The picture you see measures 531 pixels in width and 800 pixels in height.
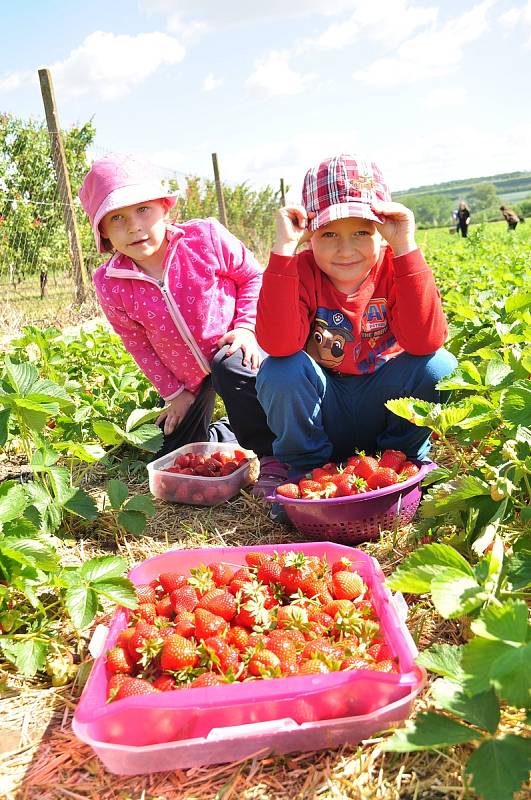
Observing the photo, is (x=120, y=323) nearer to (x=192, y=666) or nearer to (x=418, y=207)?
(x=192, y=666)

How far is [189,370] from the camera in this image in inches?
128

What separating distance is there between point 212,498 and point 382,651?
4.39 feet

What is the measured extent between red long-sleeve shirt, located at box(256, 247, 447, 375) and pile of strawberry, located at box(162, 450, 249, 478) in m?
0.61

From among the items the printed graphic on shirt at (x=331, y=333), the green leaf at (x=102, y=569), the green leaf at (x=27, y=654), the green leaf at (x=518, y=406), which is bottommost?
the green leaf at (x=27, y=654)

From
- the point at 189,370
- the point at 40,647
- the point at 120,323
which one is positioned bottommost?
the point at 40,647

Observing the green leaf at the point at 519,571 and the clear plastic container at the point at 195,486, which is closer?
the green leaf at the point at 519,571

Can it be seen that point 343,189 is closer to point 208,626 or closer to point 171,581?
point 171,581

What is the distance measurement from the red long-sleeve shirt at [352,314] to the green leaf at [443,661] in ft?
4.20

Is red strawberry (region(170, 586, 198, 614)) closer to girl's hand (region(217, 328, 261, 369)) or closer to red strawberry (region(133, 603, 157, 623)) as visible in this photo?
red strawberry (region(133, 603, 157, 623))

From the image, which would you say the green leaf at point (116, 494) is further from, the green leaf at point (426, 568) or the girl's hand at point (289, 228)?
the green leaf at point (426, 568)

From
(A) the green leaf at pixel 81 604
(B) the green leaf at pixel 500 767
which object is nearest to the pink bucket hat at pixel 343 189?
(A) the green leaf at pixel 81 604

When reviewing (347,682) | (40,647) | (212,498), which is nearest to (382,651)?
(347,682)

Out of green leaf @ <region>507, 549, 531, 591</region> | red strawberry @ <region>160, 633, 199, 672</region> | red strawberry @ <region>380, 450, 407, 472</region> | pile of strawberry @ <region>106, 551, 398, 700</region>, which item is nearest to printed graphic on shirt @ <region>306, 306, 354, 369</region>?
red strawberry @ <region>380, 450, 407, 472</region>

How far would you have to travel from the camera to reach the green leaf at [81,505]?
219cm
